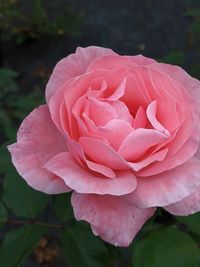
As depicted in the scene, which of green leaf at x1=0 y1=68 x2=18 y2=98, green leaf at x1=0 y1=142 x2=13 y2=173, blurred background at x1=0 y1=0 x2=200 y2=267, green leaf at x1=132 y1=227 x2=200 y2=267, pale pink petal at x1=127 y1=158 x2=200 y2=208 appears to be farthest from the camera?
blurred background at x1=0 y1=0 x2=200 y2=267

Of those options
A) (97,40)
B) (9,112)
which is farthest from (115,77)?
(97,40)

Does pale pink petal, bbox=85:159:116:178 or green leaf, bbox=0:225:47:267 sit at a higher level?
pale pink petal, bbox=85:159:116:178

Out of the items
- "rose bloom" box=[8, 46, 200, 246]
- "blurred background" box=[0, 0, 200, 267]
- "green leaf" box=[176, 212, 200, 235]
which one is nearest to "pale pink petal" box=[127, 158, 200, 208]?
"rose bloom" box=[8, 46, 200, 246]

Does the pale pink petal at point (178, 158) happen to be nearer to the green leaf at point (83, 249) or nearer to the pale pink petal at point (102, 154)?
the pale pink petal at point (102, 154)

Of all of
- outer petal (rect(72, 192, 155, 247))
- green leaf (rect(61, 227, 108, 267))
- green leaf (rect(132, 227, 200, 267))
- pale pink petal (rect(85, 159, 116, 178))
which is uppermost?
pale pink petal (rect(85, 159, 116, 178))

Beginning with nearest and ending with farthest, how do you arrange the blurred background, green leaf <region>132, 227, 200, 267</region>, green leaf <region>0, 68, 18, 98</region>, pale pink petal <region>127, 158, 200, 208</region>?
1. pale pink petal <region>127, 158, 200, 208</region>
2. green leaf <region>132, 227, 200, 267</region>
3. green leaf <region>0, 68, 18, 98</region>
4. the blurred background

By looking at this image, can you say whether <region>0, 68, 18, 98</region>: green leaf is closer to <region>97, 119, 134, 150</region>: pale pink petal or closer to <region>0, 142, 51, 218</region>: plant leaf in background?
<region>0, 142, 51, 218</region>: plant leaf in background

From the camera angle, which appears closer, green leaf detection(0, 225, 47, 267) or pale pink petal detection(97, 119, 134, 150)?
pale pink petal detection(97, 119, 134, 150)

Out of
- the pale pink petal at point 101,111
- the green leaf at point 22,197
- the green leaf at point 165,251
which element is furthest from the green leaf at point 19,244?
the pale pink petal at point 101,111
